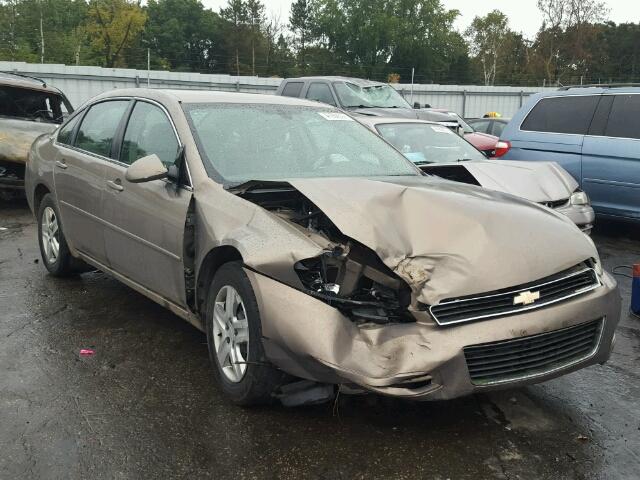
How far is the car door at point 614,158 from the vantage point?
7.27 meters

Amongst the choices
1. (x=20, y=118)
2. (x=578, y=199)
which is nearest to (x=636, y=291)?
(x=578, y=199)

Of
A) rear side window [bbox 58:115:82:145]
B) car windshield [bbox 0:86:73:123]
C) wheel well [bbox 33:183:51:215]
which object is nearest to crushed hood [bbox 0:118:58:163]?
car windshield [bbox 0:86:73:123]

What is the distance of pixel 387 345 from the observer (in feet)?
8.96

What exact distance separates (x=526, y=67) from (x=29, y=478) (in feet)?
234

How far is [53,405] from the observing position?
130 inches

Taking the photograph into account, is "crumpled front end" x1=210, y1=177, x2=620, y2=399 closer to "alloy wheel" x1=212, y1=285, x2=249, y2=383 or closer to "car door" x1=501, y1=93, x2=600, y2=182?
"alloy wheel" x1=212, y1=285, x2=249, y2=383

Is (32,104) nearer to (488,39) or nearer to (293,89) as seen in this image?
(293,89)

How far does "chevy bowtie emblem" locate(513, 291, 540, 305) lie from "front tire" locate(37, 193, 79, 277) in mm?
3790

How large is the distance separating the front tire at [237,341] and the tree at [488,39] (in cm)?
7864

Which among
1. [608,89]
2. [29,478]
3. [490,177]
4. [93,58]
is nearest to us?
[29,478]

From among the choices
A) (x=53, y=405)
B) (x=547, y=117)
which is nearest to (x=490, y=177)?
(x=547, y=117)

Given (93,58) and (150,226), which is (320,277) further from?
(93,58)

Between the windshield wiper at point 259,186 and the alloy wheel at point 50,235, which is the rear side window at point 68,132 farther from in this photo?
the windshield wiper at point 259,186

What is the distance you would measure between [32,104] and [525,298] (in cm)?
910
